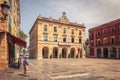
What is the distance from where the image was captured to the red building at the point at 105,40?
3784cm

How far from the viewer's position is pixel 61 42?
3794cm

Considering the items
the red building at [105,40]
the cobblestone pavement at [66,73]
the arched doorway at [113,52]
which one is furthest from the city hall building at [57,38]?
the cobblestone pavement at [66,73]

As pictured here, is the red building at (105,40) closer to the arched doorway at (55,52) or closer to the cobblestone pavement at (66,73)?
the arched doorway at (55,52)

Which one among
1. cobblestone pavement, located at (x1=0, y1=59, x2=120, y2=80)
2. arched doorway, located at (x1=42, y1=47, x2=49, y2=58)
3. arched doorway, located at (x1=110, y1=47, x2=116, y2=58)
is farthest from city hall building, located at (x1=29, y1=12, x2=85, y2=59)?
cobblestone pavement, located at (x1=0, y1=59, x2=120, y2=80)

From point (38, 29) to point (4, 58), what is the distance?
80.7 ft

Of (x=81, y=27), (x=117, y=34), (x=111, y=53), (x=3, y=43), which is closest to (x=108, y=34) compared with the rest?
(x=117, y=34)

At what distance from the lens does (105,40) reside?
4222cm

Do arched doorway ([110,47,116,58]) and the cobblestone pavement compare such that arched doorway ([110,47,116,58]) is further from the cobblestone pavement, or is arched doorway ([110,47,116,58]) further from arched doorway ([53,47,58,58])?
the cobblestone pavement

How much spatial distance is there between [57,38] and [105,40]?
55.6 ft

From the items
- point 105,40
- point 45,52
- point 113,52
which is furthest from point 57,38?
point 113,52

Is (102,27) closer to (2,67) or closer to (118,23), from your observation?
(118,23)

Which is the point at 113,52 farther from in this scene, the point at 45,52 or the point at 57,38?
the point at 45,52

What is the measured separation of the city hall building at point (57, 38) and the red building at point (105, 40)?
677 centimetres

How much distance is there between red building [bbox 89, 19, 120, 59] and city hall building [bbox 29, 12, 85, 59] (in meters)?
6.77
